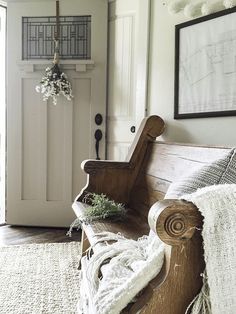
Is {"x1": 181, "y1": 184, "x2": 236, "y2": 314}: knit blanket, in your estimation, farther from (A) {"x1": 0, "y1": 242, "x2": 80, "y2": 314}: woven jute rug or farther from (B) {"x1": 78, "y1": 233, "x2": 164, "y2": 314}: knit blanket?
(A) {"x1": 0, "y1": 242, "x2": 80, "y2": 314}: woven jute rug

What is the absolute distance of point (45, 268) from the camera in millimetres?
2107

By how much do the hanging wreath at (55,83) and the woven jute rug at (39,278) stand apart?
4.04 ft

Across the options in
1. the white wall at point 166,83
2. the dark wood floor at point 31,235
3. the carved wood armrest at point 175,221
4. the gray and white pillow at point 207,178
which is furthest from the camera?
the dark wood floor at point 31,235

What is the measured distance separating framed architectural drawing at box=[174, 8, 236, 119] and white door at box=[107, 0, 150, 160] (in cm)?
57

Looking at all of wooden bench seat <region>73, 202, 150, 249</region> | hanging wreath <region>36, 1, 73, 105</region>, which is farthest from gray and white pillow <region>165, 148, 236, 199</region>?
hanging wreath <region>36, 1, 73, 105</region>

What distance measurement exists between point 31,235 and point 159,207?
2.28 meters

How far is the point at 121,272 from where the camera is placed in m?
0.93

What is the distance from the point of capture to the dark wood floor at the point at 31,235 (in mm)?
2658

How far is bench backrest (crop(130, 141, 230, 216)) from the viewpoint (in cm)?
148

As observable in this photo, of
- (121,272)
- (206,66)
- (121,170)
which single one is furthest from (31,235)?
(121,272)

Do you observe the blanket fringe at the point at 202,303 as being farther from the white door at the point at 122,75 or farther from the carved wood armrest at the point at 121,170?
the white door at the point at 122,75

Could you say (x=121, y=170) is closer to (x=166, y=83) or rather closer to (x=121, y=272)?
(x=166, y=83)

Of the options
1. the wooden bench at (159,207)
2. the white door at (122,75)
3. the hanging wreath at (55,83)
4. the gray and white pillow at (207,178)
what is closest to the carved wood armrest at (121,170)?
the wooden bench at (159,207)

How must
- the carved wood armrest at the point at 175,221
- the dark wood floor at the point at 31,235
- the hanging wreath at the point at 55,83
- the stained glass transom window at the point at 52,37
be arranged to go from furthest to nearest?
the stained glass transom window at the point at 52,37 < the hanging wreath at the point at 55,83 < the dark wood floor at the point at 31,235 < the carved wood armrest at the point at 175,221
